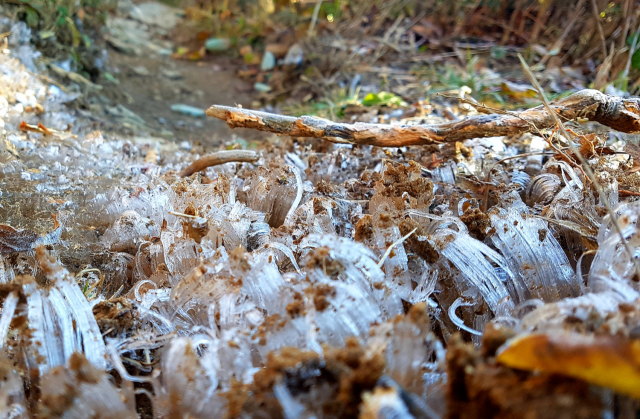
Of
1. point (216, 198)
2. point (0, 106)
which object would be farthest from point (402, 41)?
point (216, 198)

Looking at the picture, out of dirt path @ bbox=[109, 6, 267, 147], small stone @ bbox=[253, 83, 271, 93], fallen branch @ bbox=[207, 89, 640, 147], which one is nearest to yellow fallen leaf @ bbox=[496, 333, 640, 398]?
fallen branch @ bbox=[207, 89, 640, 147]

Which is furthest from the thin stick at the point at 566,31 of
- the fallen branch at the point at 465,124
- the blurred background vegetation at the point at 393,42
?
the fallen branch at the point at 465,124

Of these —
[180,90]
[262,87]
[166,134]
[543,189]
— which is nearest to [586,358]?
[543,189]

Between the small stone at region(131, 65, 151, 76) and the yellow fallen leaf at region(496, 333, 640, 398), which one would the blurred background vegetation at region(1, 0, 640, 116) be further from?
the yellow fallen leaf at region(496, 333, 640, 398)

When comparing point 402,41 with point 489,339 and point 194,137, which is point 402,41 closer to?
point 194,137

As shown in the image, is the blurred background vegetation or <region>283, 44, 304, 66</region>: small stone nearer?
the blurred background vegetation

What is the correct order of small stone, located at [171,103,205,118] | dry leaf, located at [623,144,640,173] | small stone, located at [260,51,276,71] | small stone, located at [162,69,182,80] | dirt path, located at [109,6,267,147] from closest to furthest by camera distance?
dry leaf, located at [623,144,640,173] < dirt path, located at [109,6,267,147] < small stone, located at [171,103,205,118] < small stone, located at [162,69,182,80] < small stone, located at [260,51,276,71]

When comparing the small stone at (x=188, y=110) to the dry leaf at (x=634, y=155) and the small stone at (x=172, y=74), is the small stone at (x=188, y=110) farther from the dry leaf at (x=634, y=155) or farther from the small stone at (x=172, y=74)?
the dry leaf at (x=634, y=155)
